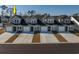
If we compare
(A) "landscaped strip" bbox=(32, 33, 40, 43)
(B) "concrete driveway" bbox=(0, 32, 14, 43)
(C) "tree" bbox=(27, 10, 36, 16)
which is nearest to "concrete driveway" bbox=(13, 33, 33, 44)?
(A) "landscaped strip" bbox=(32, 33, 40, 43)

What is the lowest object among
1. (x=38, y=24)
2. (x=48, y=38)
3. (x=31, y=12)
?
(x=48, y=38)

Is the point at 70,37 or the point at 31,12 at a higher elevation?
the point at 31,12

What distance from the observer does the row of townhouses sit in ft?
15.6

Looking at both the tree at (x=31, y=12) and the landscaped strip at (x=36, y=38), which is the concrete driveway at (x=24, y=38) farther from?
the tree at (x=31, y=12)

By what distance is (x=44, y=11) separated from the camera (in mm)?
4703

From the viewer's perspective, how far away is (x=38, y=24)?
4.76m

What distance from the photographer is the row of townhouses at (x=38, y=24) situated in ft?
15.6

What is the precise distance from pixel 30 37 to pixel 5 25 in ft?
1.74

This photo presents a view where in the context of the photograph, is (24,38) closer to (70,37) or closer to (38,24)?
(38,24)

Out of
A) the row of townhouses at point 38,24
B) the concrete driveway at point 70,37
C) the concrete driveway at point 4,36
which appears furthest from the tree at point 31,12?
the concrete driveway at point 70,37

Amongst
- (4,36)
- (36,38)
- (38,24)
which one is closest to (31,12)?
(38,24)

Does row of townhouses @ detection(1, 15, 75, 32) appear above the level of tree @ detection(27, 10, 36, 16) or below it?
below

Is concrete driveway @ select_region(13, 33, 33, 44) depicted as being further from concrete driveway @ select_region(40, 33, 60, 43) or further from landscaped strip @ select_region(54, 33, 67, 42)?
landscaped strip @ select_region(54, 33, 67, 42)
